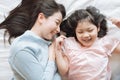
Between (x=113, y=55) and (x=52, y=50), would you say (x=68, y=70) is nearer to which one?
(x=52, y=50)

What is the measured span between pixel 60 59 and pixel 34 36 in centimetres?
18

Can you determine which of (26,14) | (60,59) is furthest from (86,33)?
(26,14)

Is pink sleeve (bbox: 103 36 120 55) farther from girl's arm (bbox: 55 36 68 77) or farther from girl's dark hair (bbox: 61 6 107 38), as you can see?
girl's arm (bbox: 55 36 68 77)

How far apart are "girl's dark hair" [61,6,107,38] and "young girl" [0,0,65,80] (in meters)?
0.07

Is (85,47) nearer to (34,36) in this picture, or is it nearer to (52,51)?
(52,51)

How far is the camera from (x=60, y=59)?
4.89 ft

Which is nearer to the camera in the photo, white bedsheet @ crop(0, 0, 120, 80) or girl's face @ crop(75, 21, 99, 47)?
girl's face @ crop(75, 21, 99, 47)

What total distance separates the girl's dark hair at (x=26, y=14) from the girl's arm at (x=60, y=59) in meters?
0.14

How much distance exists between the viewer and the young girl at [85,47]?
1.50 meters

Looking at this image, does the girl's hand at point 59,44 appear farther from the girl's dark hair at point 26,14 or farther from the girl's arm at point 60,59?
the girl's dark hair at point 26,14

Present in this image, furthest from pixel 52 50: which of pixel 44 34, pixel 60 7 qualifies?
pixel 60 7

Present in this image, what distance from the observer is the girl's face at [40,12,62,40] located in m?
1.46

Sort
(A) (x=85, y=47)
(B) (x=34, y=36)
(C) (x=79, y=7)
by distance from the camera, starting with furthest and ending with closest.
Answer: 1. (C) (x=79, y=7)
2. (A) (x=85, y=47)
3. (B) (x=34, y=36)

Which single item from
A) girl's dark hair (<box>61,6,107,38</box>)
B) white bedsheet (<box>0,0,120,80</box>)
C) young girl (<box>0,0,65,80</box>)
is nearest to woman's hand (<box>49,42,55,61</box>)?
young girl (<box>0,0,65,80</box>)
